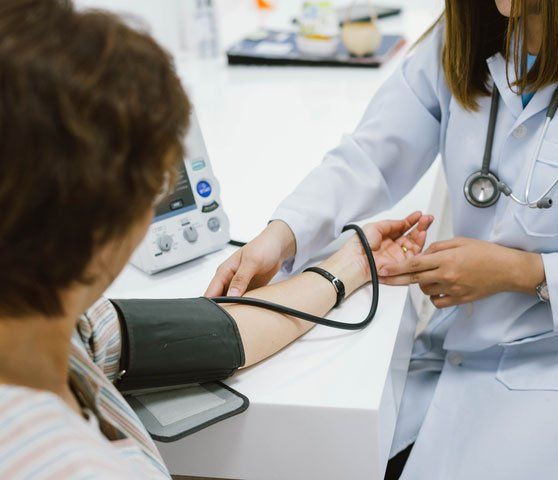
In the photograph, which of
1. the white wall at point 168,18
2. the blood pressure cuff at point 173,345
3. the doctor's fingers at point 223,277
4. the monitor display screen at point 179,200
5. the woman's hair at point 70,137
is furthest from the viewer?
the white wall at point 168,18

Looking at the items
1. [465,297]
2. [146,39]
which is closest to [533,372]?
[465,297]

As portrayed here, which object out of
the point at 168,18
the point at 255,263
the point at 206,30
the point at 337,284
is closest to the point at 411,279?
the point at 337,284

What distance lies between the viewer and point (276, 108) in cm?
197

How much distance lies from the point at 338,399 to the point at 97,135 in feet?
1.63

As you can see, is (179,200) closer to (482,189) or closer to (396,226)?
(396,226)

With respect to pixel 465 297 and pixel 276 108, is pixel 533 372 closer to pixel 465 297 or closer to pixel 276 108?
pixel 465 297

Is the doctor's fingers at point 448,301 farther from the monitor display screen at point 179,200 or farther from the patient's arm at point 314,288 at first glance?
the monitor display screen at point 179,200

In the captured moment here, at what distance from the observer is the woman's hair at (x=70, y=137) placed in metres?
0.55

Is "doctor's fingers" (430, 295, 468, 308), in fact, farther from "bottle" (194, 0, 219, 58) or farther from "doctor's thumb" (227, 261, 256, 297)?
"bottle" (194, 0, 219, 58)

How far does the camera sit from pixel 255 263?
1149 millimetres

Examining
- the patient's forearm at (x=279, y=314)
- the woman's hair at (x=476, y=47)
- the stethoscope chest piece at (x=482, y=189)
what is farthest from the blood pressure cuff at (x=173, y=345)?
the woman's hair at (x=476, y=47)

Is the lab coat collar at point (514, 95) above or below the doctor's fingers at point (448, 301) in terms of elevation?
above

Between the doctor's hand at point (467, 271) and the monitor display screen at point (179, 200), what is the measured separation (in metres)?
0.32

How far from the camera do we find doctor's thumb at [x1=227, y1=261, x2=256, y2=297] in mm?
1115
